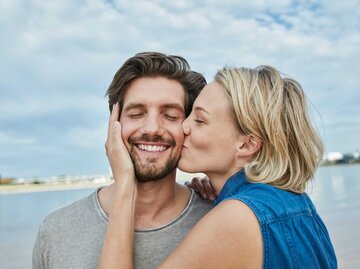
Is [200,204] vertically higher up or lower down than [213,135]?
lower down

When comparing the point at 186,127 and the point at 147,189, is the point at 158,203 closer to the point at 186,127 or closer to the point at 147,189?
the point at 147,189

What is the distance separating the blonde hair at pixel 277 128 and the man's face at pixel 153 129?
565mm

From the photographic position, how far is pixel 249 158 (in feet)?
8.70

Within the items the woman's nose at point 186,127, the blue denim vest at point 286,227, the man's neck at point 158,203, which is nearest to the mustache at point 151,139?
the woman's nose at point 186,127

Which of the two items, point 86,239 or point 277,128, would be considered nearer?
point 277,128

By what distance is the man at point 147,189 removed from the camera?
2.83 metres

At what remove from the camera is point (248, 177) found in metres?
2.44

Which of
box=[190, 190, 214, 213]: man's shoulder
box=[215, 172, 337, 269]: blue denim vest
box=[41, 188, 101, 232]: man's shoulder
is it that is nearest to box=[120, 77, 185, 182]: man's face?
box=[190, 190, 214, 213]: man's shoulder

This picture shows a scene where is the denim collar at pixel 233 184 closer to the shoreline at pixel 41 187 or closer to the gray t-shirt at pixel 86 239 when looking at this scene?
the gray t-shirt at pixel 86 239

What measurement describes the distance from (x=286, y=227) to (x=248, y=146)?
607 millimetres

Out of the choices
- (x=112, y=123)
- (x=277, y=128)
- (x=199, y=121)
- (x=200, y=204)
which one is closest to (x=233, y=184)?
(x=277, y=128)

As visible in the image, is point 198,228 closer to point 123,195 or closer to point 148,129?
point 123,195

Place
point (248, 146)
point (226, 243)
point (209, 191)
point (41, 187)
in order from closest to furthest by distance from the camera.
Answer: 1. point (226, 243)
2. point (248, 146)
3. point (209, 191)
4. point (41, 187)

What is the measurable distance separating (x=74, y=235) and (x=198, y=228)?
→ 1.08 m
